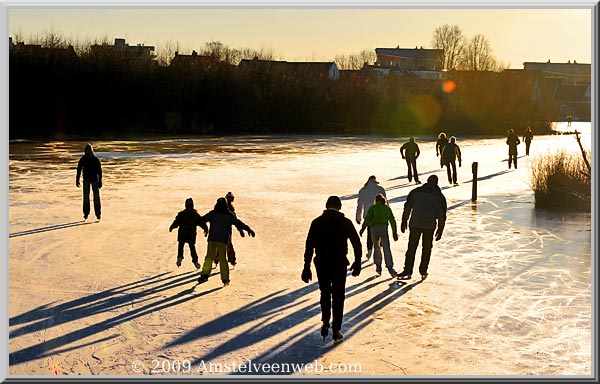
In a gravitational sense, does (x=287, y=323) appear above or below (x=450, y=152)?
below

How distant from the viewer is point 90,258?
1099cm

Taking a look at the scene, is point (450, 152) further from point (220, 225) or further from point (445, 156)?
point (220, 225)

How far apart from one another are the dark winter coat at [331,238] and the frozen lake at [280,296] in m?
0.80

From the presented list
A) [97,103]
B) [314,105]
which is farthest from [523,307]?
[314,105]

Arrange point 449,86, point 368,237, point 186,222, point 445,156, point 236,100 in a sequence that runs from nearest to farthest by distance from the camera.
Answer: point 186,222 → point 368,237 → point 445,156 → point 236,100 → point 449,86

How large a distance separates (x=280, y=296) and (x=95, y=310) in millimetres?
2169

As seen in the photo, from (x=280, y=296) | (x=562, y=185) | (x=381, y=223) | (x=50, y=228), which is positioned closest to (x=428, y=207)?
(x=381, y=223)

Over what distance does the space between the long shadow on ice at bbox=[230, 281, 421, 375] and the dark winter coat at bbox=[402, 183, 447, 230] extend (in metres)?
1.33

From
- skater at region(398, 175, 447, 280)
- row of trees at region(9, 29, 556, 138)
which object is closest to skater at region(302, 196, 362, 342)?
skater at region(398, 175, 447, 280)

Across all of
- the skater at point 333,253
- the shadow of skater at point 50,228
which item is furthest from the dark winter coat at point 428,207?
the shadow of skater at point 50,228

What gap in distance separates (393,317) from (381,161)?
22031mm

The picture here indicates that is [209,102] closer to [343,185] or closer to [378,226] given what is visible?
[343,185]

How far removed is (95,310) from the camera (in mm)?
8203

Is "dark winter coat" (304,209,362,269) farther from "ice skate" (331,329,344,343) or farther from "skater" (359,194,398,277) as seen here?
"skater" (359,194,398,277)
